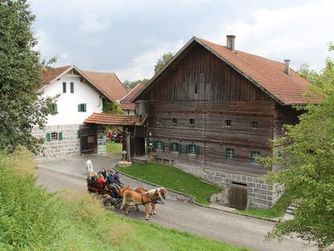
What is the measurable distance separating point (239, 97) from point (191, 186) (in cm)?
653

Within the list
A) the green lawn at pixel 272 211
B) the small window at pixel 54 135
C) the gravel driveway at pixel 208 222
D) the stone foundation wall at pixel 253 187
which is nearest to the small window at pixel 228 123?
the stone foundation wall at pixel 253 187

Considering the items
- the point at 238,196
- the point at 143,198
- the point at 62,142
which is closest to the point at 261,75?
the point at 238,196

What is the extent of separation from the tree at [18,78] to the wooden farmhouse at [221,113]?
11.3 m

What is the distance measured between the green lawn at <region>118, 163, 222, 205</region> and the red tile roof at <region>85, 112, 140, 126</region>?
3865 mm

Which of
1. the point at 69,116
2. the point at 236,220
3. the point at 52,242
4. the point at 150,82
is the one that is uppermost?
the point at 150,82

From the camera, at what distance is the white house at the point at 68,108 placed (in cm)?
3312

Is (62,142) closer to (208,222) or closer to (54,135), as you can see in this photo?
(54,135)

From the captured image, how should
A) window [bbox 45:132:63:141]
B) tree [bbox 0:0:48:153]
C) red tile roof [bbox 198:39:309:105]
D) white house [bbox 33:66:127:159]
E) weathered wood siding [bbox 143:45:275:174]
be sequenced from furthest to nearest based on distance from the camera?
window [bbox 45:132:63:141] < white house [bbox 33:66:127:159] < weathered wood siding [bbox 143:45:275:174] < red tile roof [bbox 198:39:309:105] < tree [bbox 0:0:48:153]

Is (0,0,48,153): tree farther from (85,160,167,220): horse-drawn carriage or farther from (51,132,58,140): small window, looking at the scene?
(51,132,58,140): small window

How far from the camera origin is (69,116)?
34.7 meters

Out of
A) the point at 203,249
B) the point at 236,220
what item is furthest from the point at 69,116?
the point at 203,249

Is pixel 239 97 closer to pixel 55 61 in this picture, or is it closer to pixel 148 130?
pixel 148 130

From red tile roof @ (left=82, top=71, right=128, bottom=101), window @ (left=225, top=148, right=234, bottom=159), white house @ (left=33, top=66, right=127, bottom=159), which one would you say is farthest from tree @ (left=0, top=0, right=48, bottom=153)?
red tile roof @ (left=82, top=71, right=128, bottom=101)

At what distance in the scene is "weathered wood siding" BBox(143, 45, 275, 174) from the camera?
24.9 metres
